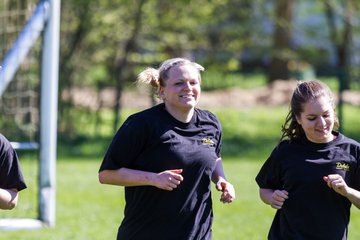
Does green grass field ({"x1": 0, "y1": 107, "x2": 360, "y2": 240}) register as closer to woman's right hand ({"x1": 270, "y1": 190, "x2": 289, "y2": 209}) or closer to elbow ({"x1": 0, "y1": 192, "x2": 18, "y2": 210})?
woman's right hand ({"x1": 270, "y1": 190, "x2": 289, "y2": 209})

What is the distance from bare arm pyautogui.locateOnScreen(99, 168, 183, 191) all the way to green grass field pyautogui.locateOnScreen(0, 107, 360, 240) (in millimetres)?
4114

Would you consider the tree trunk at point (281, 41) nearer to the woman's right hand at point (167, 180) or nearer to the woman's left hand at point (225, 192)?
the woman's left hand at point (225, 192)

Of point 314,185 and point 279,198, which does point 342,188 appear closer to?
point 314,185

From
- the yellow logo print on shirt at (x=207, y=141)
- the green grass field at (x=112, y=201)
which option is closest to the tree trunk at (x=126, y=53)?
the green grass field at (x=112, y=201)

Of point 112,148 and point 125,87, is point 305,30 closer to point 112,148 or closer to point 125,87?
point 125,87

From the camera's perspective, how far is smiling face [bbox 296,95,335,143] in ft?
17.5

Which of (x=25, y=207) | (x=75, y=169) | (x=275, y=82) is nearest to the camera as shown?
(x=25, y=207)

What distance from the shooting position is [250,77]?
3247 centimetres

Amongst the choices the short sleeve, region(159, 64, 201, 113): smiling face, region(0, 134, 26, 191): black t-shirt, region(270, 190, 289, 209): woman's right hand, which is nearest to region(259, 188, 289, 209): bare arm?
region(270, 190, 289, 209): woman's right hand

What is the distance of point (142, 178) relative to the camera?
5258mm

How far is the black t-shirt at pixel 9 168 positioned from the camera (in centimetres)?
495

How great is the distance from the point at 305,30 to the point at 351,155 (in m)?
21.2

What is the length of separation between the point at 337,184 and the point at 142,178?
108 cm

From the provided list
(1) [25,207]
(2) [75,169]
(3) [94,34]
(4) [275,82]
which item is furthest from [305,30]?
(1) [25,207]
